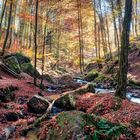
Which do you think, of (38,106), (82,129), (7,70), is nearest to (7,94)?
(38,106)

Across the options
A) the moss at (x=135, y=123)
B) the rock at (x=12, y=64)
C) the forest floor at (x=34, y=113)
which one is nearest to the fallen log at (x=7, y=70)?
the rock at (x=12, y=64)

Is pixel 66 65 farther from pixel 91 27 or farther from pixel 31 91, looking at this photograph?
pixel 31 91

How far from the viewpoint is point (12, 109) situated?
1166 cm

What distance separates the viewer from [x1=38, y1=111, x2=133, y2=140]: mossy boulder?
6.53m

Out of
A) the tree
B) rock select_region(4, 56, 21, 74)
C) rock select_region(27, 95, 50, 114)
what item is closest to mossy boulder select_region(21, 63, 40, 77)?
rock select_region(4, 56, 21, 74)

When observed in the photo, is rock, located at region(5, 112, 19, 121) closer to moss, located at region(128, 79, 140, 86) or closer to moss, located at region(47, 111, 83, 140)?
moss, located at region(47, 111, 83, 140)

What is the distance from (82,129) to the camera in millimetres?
6578

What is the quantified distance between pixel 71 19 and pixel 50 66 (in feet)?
25.6

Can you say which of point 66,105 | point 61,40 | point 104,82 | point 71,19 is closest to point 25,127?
point 66,105

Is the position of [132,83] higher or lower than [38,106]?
lower

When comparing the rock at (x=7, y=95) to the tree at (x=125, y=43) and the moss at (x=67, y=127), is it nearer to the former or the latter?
the tree at (x=125, y=43)

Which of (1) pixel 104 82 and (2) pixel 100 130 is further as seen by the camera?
(1) pixel 104 82

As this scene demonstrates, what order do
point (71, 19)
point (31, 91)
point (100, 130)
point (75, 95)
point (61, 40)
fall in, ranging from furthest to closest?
1. point (61, 40)
2. point (71, 19)
3. point (31, 91)
4. point (75, 95)
5. point (100, 130)

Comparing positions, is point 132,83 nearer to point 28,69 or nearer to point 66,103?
point 28,69
